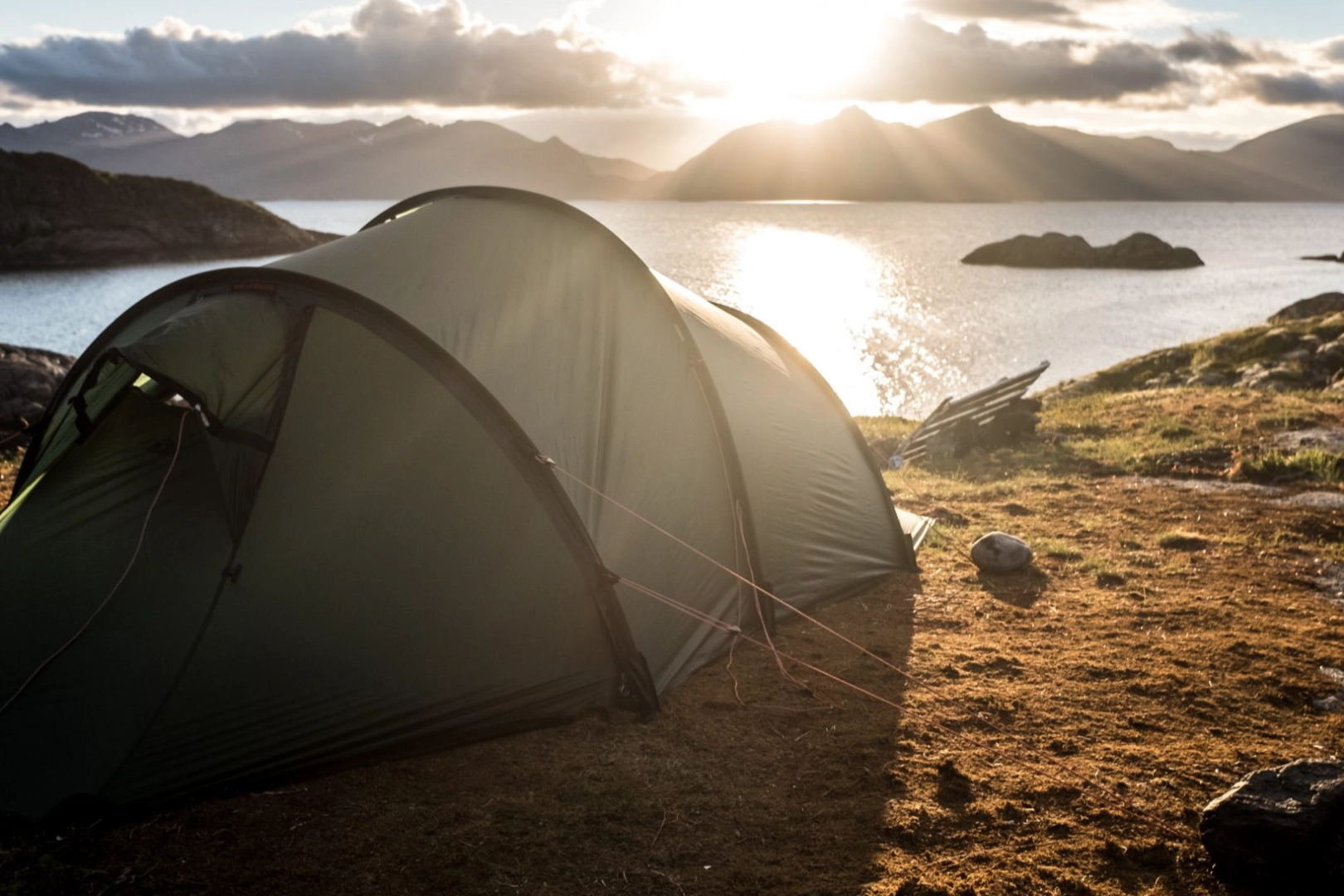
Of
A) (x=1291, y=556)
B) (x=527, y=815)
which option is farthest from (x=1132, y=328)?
(x=527, y=815)

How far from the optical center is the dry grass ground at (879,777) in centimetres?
478

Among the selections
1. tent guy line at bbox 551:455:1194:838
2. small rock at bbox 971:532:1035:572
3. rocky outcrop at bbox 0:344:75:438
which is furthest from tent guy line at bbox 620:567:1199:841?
rocky outcrop at bbox 0:344:75:438

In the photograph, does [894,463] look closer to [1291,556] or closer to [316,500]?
[1291,556]

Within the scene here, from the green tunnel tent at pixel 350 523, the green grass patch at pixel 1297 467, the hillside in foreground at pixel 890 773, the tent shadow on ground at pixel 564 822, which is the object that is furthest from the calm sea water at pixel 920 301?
the tent shadow on ground at pixel 564 822

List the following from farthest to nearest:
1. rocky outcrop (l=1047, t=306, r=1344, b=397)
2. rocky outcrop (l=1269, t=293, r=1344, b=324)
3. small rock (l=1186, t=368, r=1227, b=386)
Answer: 1. rocky outcrop (l=1269, t=293, r=1344, b=324)
2. small rock (l=1186, t=368, r=1227, b=386)
3. rocky outcrop (l=1047, t=306, r=1344, b=397)

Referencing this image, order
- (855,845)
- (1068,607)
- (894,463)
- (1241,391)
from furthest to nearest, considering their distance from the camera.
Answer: (1241,391) → (894,463) → (1068,607) → (855,845)

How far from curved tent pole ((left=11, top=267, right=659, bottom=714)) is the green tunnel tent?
17 millimetres

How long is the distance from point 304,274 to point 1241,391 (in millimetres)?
17344

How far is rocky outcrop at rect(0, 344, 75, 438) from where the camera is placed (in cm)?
1563

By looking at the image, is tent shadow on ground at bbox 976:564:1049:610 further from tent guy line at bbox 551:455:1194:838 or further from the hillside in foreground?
tent guy line at bbox 551:455:1194:838

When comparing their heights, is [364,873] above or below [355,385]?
below

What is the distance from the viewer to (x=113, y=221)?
A: 75.2 m

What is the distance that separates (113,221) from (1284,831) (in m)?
86.5

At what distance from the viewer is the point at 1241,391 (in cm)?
1791
